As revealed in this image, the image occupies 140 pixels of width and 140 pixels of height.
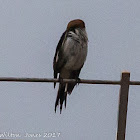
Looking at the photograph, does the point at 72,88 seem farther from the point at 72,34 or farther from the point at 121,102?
the point at 121,102

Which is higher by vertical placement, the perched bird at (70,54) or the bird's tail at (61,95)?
the perched bird at (70,54)

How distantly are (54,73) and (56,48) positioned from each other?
346 mm

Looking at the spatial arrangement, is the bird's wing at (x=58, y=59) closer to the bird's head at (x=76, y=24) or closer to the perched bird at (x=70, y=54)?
the perched bird at (x=70, y=54)

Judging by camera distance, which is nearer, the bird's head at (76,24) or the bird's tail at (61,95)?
the bird's tail at (61,95)

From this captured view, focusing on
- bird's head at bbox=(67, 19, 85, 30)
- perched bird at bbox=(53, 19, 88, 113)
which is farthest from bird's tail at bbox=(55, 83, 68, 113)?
bird's head at bbox=(67, 19, 85, 30)

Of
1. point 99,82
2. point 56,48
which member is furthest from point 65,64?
point 99,82

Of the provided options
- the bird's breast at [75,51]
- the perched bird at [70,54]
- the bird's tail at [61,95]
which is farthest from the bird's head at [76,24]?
the bird's tail at [61,95]

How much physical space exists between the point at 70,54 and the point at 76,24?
17.3 inches

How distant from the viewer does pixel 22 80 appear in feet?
10.1

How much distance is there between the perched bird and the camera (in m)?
4.95

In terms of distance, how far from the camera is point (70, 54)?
5004 millimetres

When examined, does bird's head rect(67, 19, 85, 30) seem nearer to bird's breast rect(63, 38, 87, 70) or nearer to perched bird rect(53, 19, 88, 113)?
perched bird rect(53, 19, 88, 113)

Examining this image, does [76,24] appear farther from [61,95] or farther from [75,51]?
[61,95]

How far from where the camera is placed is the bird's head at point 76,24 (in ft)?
17.0
